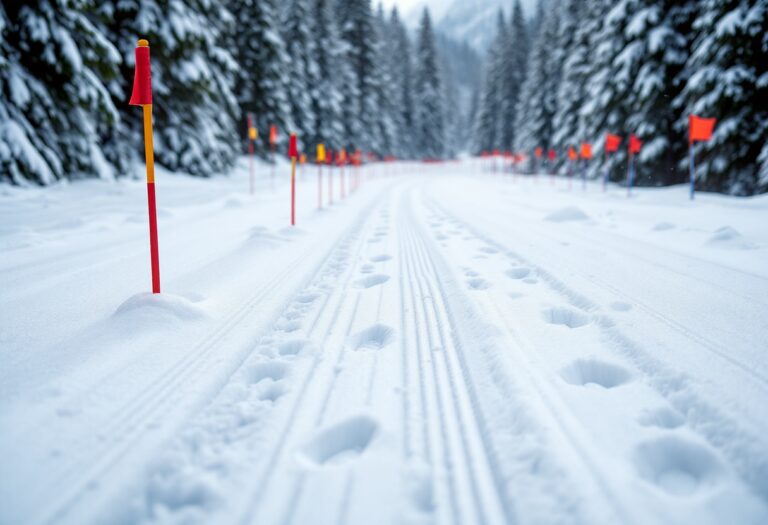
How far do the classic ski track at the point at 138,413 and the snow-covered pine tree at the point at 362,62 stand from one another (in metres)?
30.4

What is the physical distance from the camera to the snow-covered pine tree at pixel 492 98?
4334cm

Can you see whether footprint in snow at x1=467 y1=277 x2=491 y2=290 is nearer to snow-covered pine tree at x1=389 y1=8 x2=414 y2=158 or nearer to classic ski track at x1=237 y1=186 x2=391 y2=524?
classic ski track at x1=237 y1=186 x2=391 y2=524

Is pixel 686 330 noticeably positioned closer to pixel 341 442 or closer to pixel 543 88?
pixel 341 442

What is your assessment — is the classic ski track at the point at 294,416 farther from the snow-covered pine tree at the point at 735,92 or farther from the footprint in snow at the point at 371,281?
the snow-covered pine tree at the point at 735,92

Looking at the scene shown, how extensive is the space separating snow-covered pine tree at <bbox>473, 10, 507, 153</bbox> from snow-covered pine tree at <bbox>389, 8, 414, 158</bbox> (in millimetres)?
8530

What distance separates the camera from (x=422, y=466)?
4.51 feet

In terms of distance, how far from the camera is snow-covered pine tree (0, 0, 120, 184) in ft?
23.2

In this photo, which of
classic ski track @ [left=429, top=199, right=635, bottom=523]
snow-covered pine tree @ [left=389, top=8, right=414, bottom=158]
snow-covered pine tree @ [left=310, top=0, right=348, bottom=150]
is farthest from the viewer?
snow-covered pine tree @ [left=389, top=8, right=414, bottom=158]

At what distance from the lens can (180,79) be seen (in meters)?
11.4

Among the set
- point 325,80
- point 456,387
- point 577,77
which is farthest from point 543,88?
point 456,387

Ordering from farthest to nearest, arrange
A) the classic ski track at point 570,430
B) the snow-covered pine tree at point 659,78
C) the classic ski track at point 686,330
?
the snow-covered pine tree at point 659,78 < the classic ski track at point 686,330 < the classic ski track at point 570,430

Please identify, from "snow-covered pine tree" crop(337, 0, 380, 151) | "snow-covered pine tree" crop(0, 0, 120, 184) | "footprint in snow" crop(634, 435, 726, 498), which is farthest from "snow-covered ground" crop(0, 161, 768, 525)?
"snow-covered pine tree" crop(337, 0, 380, 151)

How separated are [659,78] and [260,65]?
16.3 m

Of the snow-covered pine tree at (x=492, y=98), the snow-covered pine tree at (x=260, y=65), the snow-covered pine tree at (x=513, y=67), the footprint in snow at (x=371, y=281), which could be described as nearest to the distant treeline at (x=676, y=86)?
the footprint in snow at (x=371, y=281)
